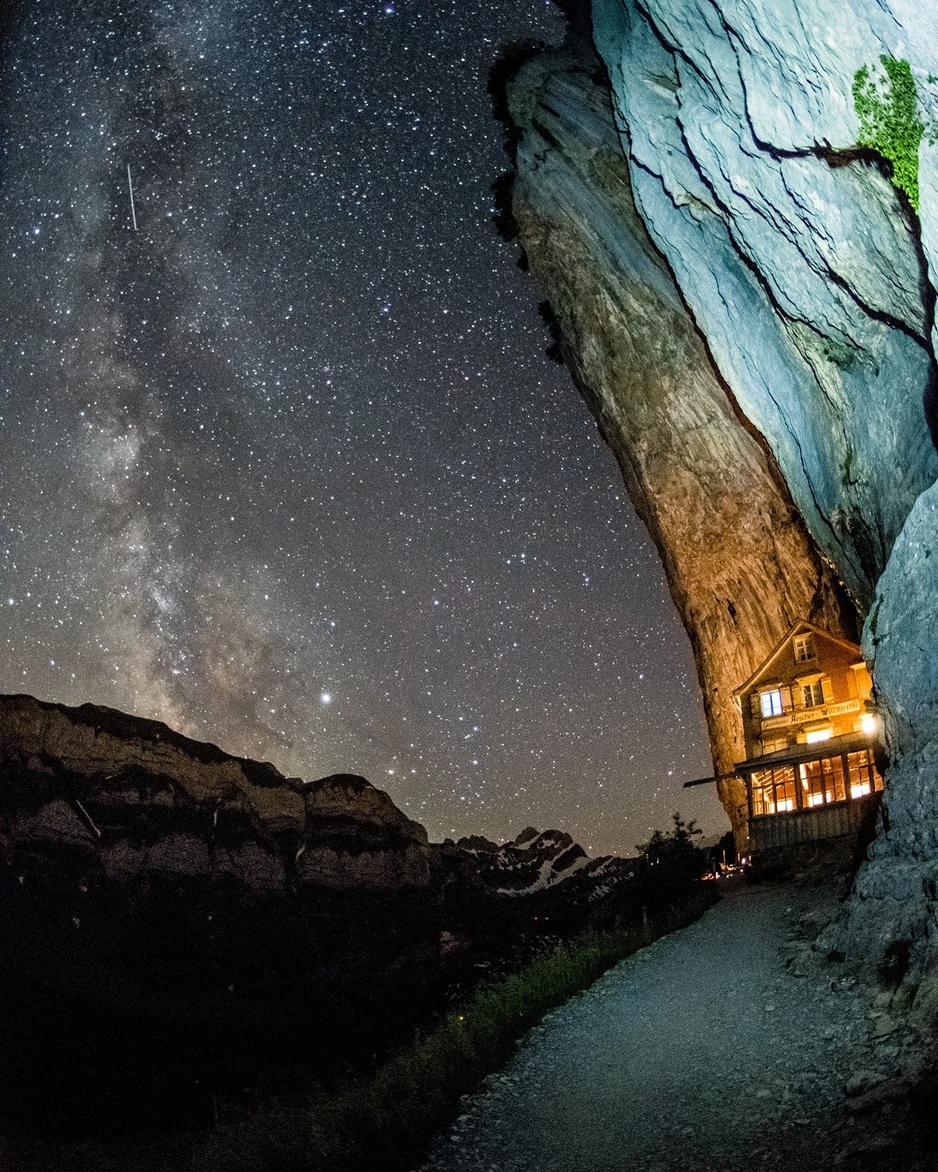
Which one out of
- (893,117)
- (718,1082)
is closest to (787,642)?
(893,117)

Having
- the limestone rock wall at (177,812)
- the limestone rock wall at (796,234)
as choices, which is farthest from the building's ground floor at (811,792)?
the limestone rock wall at (177,812)

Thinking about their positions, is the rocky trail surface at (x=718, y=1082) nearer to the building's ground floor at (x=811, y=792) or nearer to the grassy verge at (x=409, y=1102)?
the grassy verge at (x=409, y=1102)

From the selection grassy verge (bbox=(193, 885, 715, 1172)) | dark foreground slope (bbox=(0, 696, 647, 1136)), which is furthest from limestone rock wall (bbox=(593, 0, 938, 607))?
dark foreground slope (bbox=(0, 696, 647, 1136))

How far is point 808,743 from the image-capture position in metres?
21.9

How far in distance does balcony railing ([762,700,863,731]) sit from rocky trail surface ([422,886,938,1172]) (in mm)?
11671

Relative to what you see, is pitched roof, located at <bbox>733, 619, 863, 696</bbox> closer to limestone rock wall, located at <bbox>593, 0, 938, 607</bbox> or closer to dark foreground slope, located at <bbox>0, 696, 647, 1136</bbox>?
limestone rock wall, located at <bbox>593, 0, 938, 607</bbox>

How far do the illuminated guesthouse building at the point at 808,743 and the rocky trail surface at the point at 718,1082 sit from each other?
8.51 meters

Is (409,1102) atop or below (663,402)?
below

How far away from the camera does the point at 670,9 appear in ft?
41.3

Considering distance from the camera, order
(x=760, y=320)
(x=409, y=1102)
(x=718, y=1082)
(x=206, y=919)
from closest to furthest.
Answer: (x=718, y=1082) → (x=409, y=1102) → (x=760, y=320) → (x=206, y=919)

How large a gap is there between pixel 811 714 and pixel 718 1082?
16940 mm

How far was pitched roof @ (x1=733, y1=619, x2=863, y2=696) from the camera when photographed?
885 inches

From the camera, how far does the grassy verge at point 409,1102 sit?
827 centimetres

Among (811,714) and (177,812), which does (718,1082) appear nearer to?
(811,714)
